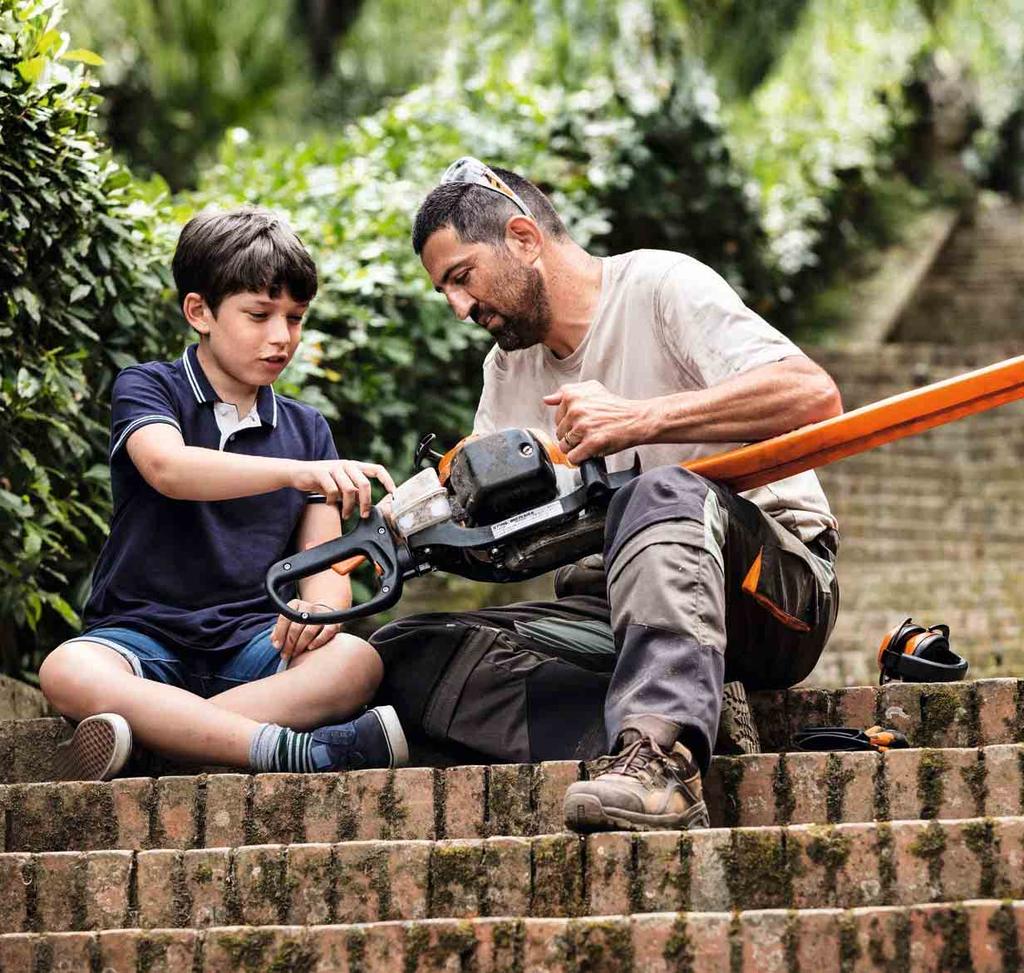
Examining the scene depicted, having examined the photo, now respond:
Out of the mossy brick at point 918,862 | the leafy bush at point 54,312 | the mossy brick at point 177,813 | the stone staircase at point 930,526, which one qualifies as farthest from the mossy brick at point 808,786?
the stone staircase at point 930,526

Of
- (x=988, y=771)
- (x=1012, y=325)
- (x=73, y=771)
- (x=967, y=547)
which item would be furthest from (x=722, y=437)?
(x=1012, y=325)

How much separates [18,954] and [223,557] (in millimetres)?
1306

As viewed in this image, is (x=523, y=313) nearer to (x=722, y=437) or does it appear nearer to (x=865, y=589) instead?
(x=722, y=437)

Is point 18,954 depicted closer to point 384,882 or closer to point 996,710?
point 384,882

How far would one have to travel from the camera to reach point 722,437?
3.37 metres

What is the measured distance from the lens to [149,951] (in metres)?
2.47

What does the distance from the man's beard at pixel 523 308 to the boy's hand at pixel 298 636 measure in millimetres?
740

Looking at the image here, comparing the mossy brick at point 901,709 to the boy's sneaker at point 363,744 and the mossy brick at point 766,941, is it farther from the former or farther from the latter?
the mossy brick at point 766,941

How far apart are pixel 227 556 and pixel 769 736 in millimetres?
1232

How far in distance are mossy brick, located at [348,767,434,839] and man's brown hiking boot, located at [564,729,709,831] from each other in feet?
1.12

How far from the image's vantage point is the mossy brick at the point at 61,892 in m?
2.78

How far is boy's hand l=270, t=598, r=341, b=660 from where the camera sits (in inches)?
137

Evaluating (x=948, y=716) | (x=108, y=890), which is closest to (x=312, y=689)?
(x=108, y=890)

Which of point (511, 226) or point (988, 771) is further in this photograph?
point (511, 226)
